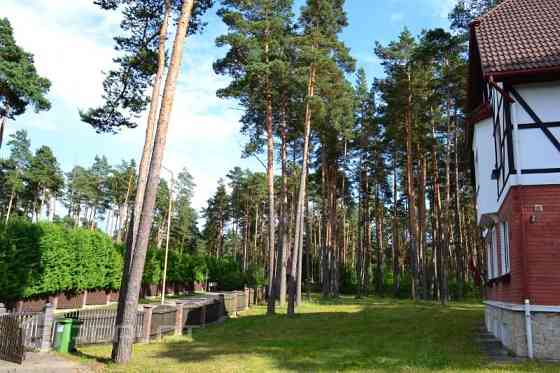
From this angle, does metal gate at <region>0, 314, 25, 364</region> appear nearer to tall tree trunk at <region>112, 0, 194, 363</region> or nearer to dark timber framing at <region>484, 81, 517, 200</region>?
tall tree trunk at <region>112, 0, 194, 363</region>

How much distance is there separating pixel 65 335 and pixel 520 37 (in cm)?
1404

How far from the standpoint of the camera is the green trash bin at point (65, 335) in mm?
11805

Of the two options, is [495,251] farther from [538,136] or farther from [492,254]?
[538,136]

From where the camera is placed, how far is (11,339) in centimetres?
1034

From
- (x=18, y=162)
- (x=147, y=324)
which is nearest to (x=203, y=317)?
(x=147, y=324)

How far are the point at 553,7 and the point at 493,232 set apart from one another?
6743 millimetres

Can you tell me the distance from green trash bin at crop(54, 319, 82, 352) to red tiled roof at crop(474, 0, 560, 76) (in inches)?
477

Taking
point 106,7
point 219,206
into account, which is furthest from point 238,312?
point 219,206

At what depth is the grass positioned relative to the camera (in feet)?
31.6

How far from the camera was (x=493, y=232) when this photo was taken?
14.3m

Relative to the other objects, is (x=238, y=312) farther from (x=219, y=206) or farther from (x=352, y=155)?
(x=219, y=206)

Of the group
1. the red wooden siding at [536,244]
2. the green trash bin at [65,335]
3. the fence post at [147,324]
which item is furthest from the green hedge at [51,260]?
the red wooden siding at [536,244]

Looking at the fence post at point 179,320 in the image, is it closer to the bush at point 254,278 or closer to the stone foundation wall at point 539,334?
the stone foundation wall at point 539,334

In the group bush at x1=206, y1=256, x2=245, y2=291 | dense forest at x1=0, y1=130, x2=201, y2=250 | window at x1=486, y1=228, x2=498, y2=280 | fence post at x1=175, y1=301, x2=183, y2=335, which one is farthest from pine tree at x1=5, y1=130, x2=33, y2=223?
window at x1=486, y1=228, x2=498, y2=280
